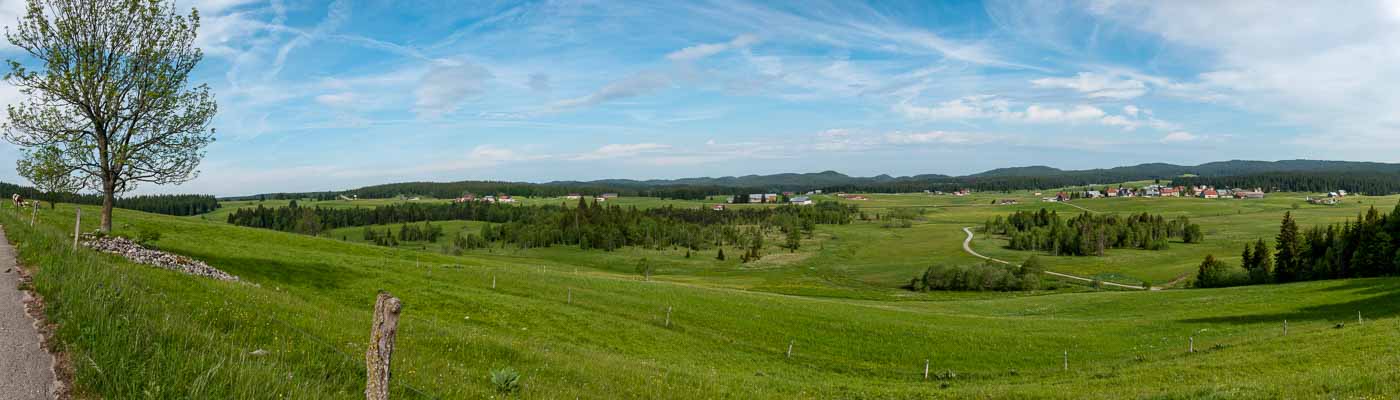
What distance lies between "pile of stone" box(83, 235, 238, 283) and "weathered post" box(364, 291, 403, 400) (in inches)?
743

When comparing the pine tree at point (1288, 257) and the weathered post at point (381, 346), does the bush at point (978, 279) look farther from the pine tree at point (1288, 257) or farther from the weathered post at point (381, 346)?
the weathered post at point (381, 346)

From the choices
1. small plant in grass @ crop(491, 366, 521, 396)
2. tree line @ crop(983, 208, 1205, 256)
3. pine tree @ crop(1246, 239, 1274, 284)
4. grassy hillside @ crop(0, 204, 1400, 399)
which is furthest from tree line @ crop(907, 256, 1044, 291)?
small plant in grass @ crop(491, 366, 521, 396)

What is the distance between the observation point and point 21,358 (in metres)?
7.18

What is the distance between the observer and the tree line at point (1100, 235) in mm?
146250

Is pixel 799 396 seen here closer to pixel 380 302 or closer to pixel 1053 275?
pixel 380 302

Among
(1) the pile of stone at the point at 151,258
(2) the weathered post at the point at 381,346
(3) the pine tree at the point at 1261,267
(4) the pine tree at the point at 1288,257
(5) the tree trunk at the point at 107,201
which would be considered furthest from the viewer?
(3) the pine tree at the point at 1261,267

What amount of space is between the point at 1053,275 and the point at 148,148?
12031cm

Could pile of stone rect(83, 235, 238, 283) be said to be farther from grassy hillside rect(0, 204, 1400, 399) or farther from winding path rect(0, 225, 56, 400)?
winding path rect(0, 225, 56, 400)

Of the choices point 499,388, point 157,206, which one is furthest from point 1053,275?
point 157,206

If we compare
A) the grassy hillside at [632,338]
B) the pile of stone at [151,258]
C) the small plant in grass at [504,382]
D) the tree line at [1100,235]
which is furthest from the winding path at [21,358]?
the tree line at [1100,235]

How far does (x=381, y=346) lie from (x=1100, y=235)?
→ 16942 cm

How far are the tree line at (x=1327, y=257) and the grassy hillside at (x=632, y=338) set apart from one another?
86.1ft

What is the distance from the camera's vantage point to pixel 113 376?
6.51 metres

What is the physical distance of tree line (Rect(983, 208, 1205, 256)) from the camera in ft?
480
